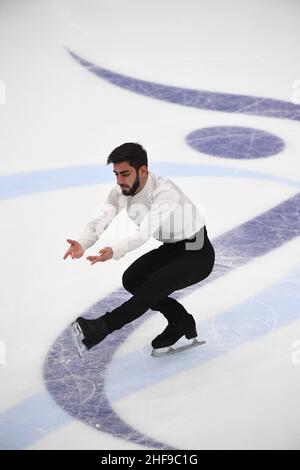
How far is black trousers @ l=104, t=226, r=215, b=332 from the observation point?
3.30 meters

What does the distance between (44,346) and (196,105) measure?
3.35 m

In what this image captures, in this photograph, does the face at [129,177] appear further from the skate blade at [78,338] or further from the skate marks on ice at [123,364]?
the skate marks on ice at [123,364]

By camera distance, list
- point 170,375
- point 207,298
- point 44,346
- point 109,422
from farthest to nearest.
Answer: point 207,298, point 44,346, point 170,375, point 109,422

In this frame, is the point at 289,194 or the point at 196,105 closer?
the point at 289,194

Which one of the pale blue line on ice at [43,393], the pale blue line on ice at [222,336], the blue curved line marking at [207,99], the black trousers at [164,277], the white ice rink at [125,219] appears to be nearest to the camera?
the pale blue line on ice at [43,393]

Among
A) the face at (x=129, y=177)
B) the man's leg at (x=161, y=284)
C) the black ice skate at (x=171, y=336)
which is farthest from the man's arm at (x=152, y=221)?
the black ice skate at (x=171, y=336)

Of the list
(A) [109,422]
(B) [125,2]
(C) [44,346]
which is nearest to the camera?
(A) [109,422]

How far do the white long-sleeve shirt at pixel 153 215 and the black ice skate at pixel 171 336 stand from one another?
1.33 ft

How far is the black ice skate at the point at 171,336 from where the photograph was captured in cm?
360

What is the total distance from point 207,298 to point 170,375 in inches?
29.0
